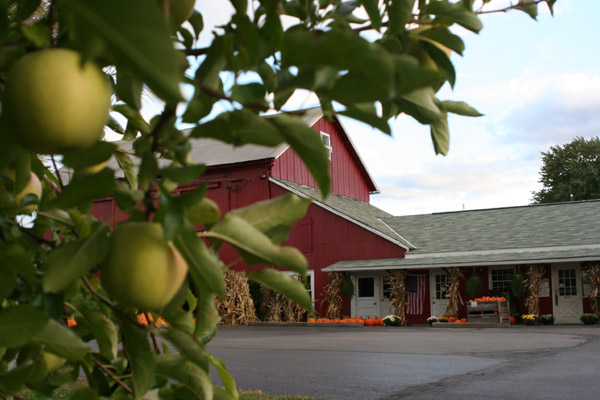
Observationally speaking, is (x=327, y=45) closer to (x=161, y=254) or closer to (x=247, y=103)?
(x=247, y=103)

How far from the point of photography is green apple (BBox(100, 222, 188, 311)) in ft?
2.69

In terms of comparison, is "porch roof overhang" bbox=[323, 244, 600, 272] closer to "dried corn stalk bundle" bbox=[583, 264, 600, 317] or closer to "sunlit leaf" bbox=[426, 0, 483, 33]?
"dried corn stalk bundle" bbox=[583, 264, 600, 317]

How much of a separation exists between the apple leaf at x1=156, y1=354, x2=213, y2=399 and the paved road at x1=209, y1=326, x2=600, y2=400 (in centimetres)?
578

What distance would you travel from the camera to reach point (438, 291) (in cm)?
2188

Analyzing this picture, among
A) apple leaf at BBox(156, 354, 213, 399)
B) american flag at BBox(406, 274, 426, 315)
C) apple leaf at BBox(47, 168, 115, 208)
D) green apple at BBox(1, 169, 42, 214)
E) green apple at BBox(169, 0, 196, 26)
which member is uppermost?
green apple at BBox(169, 0, 196, 26)

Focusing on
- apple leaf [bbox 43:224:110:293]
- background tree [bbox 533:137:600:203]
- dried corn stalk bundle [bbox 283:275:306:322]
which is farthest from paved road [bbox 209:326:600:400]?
background tree [bbox 533:137:600:203]

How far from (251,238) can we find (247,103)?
0.20 metres

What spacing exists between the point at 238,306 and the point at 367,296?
454 cm

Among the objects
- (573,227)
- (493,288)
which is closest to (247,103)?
(493,288)

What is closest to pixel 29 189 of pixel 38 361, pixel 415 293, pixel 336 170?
pixel 38 361

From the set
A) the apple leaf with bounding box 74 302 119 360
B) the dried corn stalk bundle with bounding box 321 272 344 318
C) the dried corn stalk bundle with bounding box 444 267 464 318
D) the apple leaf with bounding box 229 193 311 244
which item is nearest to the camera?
the apple leaf with bounding box 229 193 311 244

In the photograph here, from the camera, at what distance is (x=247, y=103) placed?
0.90 m

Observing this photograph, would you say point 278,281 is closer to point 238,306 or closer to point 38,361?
point 38,361

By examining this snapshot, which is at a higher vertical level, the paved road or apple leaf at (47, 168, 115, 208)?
apple leaf at (47, 168, 115, 208)
